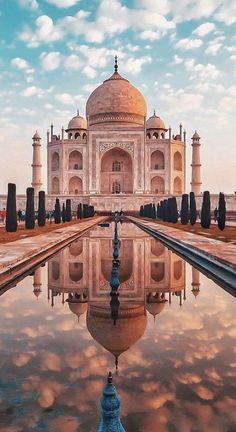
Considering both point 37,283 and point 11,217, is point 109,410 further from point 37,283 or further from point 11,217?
point 11,217

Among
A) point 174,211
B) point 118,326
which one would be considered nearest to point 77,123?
point 174,211

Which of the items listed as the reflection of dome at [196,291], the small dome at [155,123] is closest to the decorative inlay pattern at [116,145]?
the small dome at [155,123]

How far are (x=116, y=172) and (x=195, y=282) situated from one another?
41.2m

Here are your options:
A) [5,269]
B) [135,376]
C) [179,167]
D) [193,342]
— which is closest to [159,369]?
[135,376]

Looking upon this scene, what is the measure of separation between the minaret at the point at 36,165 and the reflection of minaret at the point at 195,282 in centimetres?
3846

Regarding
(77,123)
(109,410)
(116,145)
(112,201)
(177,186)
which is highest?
(77,123)

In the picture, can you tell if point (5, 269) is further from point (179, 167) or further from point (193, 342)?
point (179, 167)

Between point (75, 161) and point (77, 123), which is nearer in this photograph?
point (75, 161)

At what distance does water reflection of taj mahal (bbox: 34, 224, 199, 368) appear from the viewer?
3.41 metres

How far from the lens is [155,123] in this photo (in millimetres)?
48656

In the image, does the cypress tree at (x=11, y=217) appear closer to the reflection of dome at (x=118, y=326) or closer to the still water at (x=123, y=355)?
the still water at (x=123, y=355)

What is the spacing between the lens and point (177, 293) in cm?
492

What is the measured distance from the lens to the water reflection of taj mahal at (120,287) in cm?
341

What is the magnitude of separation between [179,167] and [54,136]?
45.4 feet
